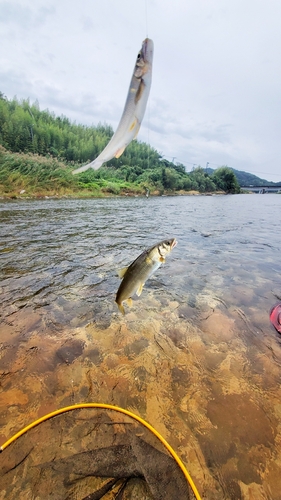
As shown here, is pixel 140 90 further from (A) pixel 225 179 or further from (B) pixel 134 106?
(A) pixel 225 179

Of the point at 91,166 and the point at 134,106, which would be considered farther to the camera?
the point at 134,106

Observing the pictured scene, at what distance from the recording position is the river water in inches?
83.8

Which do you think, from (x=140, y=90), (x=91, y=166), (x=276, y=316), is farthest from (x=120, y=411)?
(x=276, y=316)

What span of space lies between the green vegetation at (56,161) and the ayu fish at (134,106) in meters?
13.4

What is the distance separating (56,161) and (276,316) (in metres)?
35.7

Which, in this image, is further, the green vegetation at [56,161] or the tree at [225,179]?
the tree at [225,179]

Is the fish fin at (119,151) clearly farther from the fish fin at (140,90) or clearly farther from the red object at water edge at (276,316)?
the red object at water edge at (276,316)

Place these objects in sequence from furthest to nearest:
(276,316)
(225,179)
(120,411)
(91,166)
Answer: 1. (225,179)
2. (276,316)
3. (120,411)
4. (91,166)

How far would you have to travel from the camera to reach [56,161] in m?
32.7

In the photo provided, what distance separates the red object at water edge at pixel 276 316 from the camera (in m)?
3.96

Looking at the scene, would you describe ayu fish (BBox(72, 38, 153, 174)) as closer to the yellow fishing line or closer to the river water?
the yellow fishing line

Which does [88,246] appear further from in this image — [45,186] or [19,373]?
[45,186]

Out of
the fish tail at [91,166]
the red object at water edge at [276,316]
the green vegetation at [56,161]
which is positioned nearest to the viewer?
the fish tail at [91,166]

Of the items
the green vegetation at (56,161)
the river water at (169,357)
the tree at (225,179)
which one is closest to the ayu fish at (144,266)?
the river water at (169,357)
